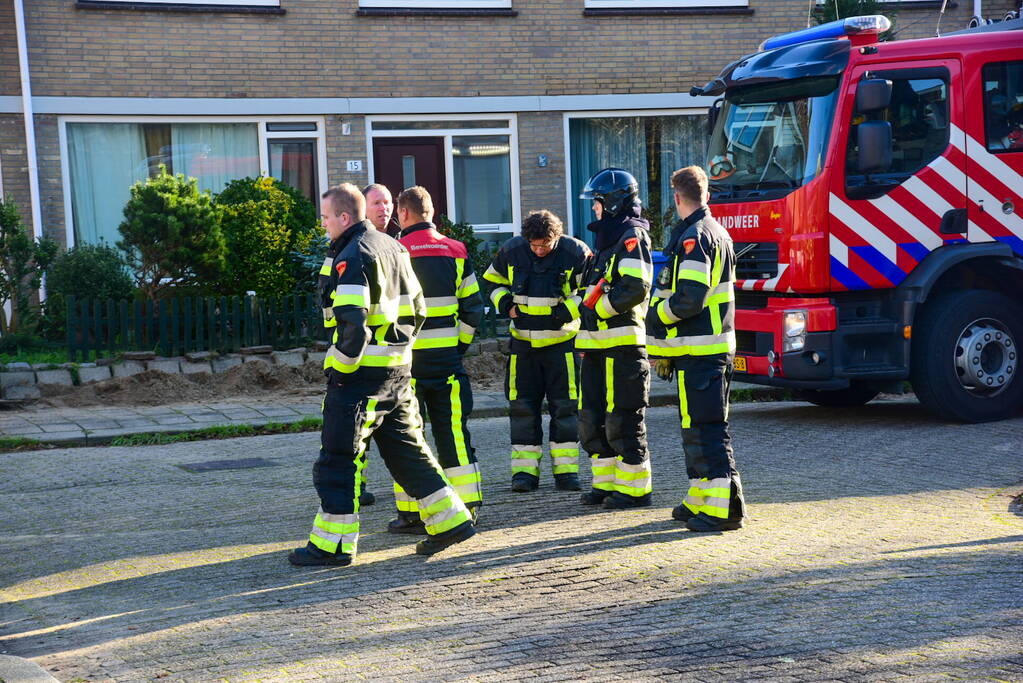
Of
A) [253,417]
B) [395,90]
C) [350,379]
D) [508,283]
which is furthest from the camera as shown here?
[395,90]

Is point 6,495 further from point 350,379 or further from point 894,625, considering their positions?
point 894,625

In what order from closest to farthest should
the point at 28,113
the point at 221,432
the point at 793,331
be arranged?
the point at 793,331 < the point at 221,432 < the point at 28,113

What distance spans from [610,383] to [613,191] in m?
1.12

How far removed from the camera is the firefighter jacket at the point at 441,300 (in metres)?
7.08

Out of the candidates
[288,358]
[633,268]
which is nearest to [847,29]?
[633,268]

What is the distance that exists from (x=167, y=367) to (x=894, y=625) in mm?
9177

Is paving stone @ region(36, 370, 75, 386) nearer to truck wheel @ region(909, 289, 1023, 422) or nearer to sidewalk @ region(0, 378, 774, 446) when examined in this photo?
sidewalk @ region(0, 378, 774, 446)

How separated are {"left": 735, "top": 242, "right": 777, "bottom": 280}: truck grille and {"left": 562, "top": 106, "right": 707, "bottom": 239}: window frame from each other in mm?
7533

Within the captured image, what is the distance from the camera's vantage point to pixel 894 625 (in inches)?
197

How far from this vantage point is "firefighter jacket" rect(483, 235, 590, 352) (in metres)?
7.85

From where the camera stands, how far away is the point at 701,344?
6797 millimetres

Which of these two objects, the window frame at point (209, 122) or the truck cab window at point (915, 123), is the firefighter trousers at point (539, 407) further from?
the window frame at point (209, 122)

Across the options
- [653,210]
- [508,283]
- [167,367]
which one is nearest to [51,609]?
[508,283]

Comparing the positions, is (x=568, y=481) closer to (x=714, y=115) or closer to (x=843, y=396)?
(x=843, y=396)
